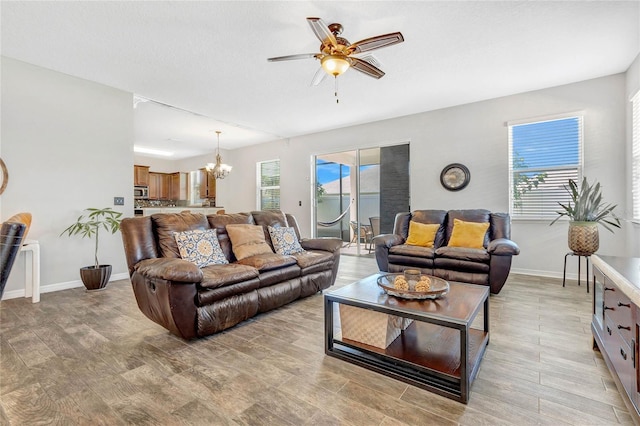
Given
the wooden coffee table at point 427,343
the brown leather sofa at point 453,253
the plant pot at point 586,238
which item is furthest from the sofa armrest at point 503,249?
the wooden coffee table at point 427,343

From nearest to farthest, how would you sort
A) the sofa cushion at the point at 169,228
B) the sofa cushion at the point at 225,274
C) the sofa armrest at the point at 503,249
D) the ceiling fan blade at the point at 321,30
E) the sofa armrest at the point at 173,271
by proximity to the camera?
the sofa armrest at the point at 173,271 → the ceiling fan blade at the point at 321,30 → the sofa cushion at the point at 225,274 → the sofa cushion at the point at 169,228 → the sofa armrest at the point at 503,249

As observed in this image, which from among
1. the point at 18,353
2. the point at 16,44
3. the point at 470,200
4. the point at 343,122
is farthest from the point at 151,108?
the point at 470,200

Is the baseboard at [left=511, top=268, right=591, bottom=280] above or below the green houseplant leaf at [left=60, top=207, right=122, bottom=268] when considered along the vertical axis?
below

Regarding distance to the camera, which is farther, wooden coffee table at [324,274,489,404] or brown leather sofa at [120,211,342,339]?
brown leather sofa at [120,211,342,339]

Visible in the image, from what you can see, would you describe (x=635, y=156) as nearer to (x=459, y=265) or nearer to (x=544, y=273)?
(x=544, y=273)

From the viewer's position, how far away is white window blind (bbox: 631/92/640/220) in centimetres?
337

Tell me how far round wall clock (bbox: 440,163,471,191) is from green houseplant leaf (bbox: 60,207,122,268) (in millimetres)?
→ 4959

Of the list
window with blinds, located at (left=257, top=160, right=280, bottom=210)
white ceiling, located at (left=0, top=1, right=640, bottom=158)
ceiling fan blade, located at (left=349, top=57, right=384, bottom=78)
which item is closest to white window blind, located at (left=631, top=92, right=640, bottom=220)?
white ceiling, located at (left=0, top=1, right=640, bottom=158)

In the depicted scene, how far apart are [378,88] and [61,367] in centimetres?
433

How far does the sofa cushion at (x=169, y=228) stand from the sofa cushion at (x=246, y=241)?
1.13 feet

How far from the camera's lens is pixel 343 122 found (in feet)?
19.4

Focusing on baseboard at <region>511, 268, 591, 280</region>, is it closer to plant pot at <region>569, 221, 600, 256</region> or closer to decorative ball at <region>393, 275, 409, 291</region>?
plant pot at <region>569, 221, 600, 256</region>

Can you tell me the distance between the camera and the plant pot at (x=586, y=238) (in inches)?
137

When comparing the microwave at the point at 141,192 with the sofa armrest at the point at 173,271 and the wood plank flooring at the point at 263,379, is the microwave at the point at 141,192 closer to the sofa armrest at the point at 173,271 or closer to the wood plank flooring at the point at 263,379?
the wood plank flooring at the point at 263,379
